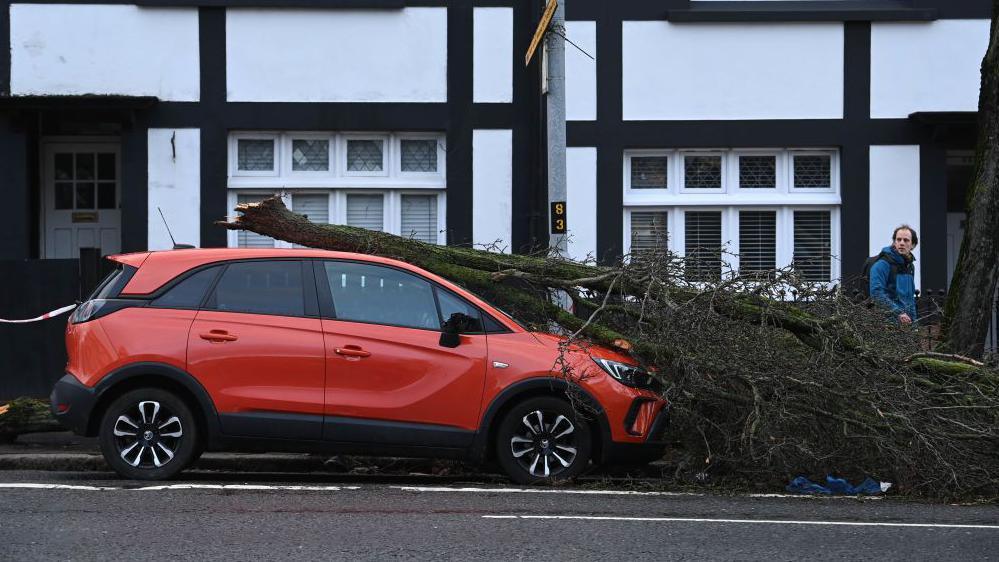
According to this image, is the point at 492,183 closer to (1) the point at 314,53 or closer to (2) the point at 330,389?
(1) the point at 314,53

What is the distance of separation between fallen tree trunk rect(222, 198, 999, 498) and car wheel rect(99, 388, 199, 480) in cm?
Result: 275

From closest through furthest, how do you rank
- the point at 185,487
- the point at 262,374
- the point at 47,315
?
the point at 185,487 < the point at 262,374 < the point at 47,315

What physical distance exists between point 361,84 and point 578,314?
Answer: 593 cm

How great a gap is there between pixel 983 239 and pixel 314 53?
798 cm

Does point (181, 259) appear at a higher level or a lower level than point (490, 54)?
lower

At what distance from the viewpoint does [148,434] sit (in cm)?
883

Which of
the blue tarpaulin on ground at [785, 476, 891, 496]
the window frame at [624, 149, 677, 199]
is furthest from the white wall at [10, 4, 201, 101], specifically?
the blue tarpaulin on ground at [785, 476, 891, 496]

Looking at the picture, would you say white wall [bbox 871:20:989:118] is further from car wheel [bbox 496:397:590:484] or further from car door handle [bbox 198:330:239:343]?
car door handle [bbox 198:330:239:343]

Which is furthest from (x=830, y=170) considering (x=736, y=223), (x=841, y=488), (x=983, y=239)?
(x=841, y=488)

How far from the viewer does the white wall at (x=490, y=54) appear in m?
15.1

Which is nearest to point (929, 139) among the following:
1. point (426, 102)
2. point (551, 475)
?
point (426, 102)

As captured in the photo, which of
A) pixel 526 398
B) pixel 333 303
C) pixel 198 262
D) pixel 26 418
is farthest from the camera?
pixel 26 418

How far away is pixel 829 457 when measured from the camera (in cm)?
892

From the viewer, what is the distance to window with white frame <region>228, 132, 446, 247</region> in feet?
49.9
